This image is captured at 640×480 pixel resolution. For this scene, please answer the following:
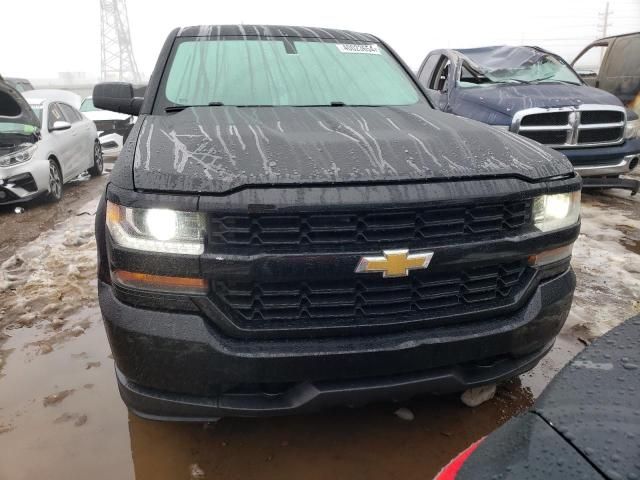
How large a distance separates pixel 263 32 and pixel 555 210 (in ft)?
7.62

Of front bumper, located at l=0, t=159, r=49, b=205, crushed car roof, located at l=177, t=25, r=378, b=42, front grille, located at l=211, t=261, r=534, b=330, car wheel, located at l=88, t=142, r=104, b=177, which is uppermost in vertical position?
crushed car roof, located at l=177, t=25, r=378, b=42

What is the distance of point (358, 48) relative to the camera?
11.0 feet

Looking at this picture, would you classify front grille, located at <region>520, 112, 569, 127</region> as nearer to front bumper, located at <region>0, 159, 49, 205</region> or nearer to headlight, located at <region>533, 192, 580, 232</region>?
headlight, located at <region>533, 192, 580, 232</region>

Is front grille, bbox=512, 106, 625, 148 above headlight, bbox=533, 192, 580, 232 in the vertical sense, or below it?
below

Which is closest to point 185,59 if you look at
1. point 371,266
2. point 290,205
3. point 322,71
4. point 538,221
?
point 322,71

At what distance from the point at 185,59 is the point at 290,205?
1.93m

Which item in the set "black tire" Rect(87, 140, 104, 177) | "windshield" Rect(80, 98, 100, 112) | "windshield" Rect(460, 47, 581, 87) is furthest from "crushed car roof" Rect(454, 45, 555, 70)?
"windshield" Rect(80, 98, 100, 112)

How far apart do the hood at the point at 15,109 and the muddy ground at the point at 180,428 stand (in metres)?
4.29

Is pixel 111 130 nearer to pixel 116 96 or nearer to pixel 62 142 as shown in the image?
pixel 62 142

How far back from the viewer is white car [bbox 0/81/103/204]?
6125 mm

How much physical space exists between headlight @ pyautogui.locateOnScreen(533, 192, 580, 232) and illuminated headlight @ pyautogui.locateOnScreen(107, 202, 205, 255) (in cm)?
129

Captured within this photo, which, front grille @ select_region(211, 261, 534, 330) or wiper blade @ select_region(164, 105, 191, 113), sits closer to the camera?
front grille @ select_region(211, 261, 534, 330)

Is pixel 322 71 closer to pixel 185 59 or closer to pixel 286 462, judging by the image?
pixel 185 59

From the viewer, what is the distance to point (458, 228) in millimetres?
1719
